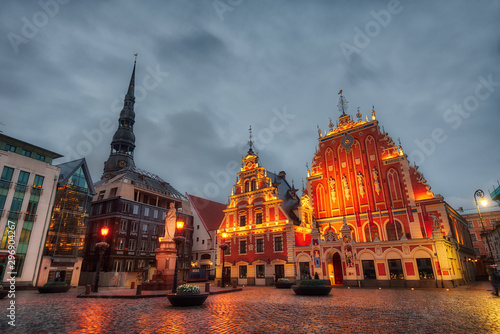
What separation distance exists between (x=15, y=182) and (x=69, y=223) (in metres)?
8.69

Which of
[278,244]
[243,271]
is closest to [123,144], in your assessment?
[243,271]

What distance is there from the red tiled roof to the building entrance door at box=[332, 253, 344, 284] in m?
27.8

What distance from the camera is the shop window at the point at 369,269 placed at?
28.0m

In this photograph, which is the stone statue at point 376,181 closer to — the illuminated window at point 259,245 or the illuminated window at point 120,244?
the illuminated window at point 259,245

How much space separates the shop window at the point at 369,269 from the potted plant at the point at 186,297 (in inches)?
804

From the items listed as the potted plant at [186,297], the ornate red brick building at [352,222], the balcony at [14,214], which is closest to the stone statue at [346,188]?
the ornate red brick building at [352,222]

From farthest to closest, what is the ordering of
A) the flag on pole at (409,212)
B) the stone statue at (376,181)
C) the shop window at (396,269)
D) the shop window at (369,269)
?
1. the stone statue at (376,181)
2. the flag on pole at (409,212)
3. the shop window at (369,269)
4. the shop window at (396,269)

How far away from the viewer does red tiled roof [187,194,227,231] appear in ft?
182

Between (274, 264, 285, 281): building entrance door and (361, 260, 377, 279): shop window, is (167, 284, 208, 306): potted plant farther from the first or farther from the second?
(274, 264, 285, 281): building entrance door

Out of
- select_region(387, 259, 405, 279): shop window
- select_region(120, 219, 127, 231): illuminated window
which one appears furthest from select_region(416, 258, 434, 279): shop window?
select_region(120, 219, 127, 231): illuminated window

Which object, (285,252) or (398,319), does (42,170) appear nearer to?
(285,252)

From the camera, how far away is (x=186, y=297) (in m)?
13.6

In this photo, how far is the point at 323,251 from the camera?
31000 millimetres

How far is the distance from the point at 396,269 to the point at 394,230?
4.68 meters
